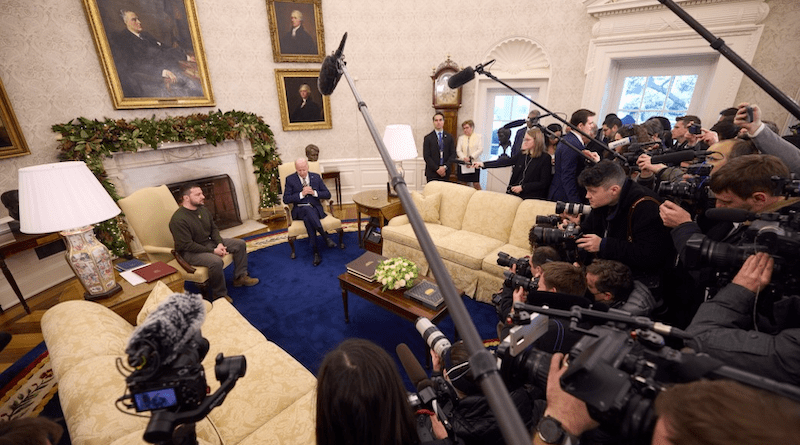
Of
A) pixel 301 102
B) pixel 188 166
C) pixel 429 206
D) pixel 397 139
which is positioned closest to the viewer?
pixel 397 139

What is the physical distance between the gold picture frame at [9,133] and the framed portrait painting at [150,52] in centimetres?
100

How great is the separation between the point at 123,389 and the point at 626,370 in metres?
1.90

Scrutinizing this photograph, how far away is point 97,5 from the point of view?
13.4ft

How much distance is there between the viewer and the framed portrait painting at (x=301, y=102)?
5.87 meters

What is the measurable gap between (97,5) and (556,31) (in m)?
6.35

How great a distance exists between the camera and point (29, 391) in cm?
252

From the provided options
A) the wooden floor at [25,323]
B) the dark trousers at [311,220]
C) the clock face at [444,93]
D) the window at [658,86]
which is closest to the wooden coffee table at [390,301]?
the dark trousers at [311,220]

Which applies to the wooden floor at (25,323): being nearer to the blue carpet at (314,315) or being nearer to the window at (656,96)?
the blue carpet at (314,315)

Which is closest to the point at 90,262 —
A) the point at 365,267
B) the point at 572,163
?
the point at 365,267

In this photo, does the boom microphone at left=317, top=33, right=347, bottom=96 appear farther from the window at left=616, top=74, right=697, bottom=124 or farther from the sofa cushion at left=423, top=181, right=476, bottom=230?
the window at left=616, top=74, right=697, bottom=124

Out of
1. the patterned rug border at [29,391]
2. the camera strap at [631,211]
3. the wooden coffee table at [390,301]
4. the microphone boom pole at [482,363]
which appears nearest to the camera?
the microphone boom pole at [482,363]

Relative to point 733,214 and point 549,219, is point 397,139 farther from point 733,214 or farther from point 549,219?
point 733,214

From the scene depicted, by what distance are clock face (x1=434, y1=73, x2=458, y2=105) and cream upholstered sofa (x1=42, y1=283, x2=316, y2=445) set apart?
521 cm

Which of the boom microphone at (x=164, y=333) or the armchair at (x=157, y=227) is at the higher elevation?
the boom microphone at (x=164, y=333)
